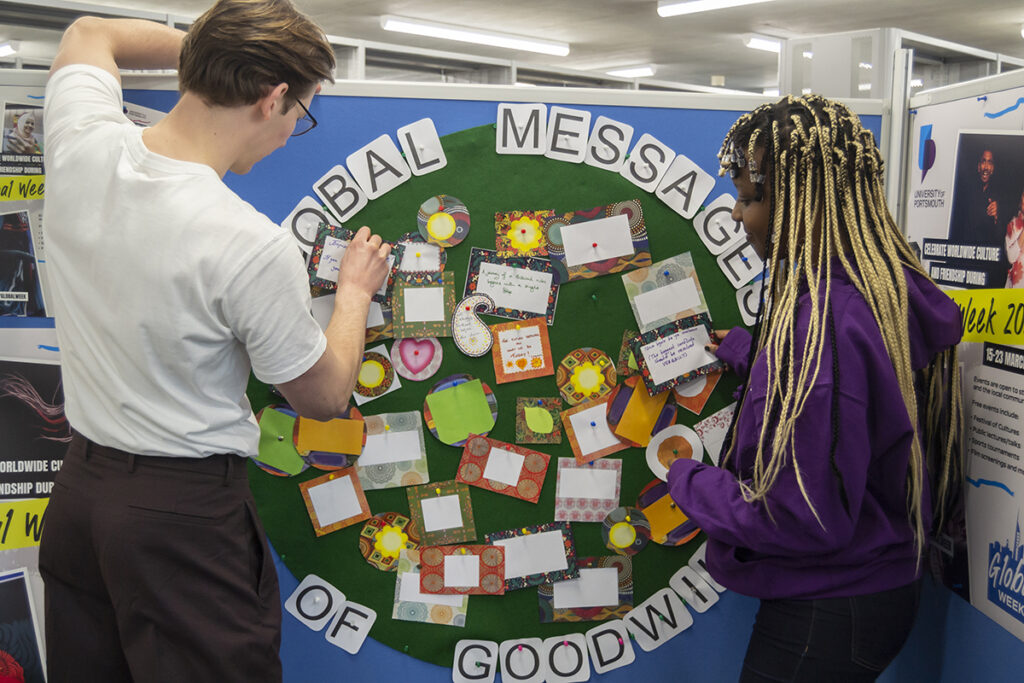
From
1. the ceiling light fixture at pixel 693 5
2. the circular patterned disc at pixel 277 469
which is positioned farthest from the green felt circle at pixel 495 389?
the ceiling light fixture at pixel 693 5

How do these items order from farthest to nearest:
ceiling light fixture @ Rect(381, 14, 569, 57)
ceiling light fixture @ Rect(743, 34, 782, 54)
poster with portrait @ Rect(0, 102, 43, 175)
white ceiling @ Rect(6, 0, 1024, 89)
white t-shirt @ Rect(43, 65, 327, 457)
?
ceiling light fixture @ Rect(743, 34, 782, 54), ceiling light fixture @ Rect(381, 14, 569, 57), white ceiling @ Rect(6, 0, 1024, 89), poster with portrait @ Rect(0, 102, 43, 175), white t-shirt @ Rect(43, 65, 327, 457)

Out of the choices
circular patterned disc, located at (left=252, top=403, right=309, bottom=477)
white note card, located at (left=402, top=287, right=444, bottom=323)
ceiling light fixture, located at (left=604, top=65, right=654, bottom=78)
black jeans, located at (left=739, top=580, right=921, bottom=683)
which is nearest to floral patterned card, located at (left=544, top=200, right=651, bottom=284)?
white note card, located at (left=402, top=287, right=444, bottom=323)

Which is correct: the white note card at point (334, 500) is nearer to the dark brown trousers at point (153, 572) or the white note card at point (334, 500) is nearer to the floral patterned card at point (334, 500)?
the floral patterned card at point (334, 500)

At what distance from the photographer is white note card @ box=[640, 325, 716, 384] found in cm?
149

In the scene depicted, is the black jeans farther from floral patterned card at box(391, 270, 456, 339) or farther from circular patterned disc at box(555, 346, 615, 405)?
floral patterned card at box(391, 270, 456, 339)

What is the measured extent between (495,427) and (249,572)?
51 centimetres

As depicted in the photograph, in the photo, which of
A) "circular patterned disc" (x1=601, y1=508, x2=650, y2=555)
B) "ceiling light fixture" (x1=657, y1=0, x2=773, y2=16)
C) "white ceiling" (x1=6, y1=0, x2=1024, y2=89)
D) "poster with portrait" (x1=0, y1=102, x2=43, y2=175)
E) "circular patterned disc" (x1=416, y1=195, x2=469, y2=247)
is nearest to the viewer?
"poster with portrait" (x1=0, y1=102, x2=43, y2=175)

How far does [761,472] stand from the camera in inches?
41.8

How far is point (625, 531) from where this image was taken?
1532mm

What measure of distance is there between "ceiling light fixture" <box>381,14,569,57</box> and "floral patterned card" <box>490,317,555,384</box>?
774cm

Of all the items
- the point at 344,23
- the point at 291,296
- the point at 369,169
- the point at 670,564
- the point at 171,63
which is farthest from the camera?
the point at 344,23

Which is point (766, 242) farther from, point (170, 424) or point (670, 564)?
point (170, 424)

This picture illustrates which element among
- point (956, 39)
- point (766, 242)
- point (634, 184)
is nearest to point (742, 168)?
point (766, 242)

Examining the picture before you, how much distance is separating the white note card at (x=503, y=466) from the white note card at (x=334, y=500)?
24 cm
